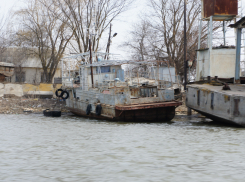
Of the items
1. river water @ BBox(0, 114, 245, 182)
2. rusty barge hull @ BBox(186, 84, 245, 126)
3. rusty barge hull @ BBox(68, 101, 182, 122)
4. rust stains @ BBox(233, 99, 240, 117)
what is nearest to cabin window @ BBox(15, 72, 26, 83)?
rusty barge hull @ BBox(68, 101, 182, 122)

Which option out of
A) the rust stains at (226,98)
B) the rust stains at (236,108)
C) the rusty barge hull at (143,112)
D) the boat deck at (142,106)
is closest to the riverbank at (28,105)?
the rusty barge hull at (143,112)

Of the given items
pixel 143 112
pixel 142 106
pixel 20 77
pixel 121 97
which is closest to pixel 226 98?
pixel 142 106

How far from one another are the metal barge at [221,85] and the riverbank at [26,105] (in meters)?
11.9

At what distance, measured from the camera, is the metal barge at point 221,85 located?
13031 millimetres

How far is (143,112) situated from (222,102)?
485 centimetres

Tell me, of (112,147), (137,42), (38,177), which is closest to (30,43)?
(137,42)

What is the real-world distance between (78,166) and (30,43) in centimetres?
3343

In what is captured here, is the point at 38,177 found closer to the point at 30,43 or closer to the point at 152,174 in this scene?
the point at 152,174

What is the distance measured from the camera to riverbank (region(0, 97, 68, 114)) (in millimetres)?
24312

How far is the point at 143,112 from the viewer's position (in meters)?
17.2

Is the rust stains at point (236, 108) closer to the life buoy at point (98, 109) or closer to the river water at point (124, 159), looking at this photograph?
the river water at point (124, 159)

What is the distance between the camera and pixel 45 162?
23.1 ft

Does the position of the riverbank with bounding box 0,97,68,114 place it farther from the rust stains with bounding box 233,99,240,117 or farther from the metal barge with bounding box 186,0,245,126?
the rust stains with bounding box 233,99,240,117

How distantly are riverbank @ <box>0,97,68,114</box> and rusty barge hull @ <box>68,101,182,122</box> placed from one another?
8526 mm
